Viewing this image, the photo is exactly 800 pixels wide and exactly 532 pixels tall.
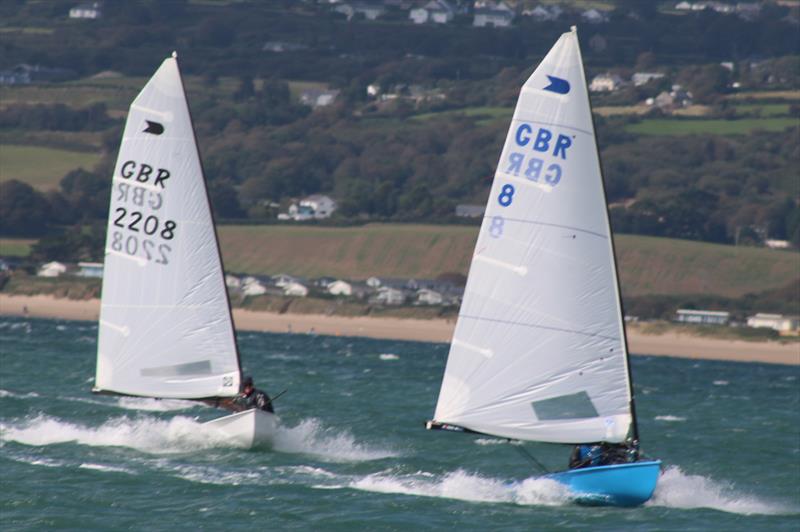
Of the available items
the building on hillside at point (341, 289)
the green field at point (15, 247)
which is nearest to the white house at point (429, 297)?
the building on hillside at point (341, 289)

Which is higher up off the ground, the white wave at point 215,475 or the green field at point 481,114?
the green field at point 481,114

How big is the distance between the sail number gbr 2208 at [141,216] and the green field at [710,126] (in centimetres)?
13301

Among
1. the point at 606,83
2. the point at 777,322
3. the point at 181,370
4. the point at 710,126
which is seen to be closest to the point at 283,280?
the point at 777,322

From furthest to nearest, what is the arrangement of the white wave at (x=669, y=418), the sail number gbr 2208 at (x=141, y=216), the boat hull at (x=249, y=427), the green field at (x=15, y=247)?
the green field at (x=15, y=247) → the white wave at (x=669, y=418) → the boat hull at (x=249, y=427) → the sail number gbr 2208 at (x=141, y=216)

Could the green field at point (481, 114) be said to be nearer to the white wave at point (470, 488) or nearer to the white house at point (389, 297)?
the white house at point (389, 297)

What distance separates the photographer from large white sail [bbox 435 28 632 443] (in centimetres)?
2406

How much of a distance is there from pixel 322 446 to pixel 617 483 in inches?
373

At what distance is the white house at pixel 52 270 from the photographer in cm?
11400

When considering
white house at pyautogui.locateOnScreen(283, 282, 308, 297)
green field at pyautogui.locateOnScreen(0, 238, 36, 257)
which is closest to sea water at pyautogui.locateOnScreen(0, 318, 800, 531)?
white house at pyautogui.locateOnScreen(283, 282, 308, 297)

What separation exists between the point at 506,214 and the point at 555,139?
129 cm

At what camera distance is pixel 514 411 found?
80.9ft

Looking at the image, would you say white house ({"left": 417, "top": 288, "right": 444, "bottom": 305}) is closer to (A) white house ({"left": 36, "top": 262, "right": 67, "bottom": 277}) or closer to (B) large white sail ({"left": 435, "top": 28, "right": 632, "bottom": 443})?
(A) white house ({"left": 36, "top": 262, "right": 67, "bottom": 277})

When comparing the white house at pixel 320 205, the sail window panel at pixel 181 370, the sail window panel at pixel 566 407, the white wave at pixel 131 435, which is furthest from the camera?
the white house at pixel 320 205

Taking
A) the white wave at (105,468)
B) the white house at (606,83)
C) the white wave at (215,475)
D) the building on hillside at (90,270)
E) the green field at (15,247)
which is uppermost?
the white house at (606,83)
